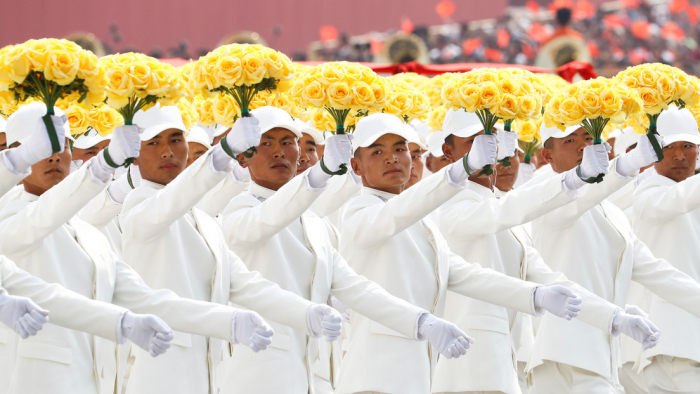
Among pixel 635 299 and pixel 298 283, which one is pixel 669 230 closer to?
pixel 635 299

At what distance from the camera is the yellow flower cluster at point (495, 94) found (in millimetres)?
5637

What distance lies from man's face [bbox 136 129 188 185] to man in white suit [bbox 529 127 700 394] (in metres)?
2.50

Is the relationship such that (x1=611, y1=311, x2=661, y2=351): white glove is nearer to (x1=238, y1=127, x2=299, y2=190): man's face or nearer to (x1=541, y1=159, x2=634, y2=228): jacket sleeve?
(x1=541, y1=159, x2=634, y2=228): jacket sleeve

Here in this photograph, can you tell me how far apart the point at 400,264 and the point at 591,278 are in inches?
66.7

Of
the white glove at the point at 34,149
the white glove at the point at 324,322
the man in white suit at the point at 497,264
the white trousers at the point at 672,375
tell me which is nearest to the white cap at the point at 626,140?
the white trousers at the point at 672,375

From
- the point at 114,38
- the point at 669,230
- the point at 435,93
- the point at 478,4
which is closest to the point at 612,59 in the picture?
the point at 478,4

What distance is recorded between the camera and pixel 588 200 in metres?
6.41

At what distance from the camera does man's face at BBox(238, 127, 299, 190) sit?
5781 mm

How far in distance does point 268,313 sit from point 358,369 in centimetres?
73

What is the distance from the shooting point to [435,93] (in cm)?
943

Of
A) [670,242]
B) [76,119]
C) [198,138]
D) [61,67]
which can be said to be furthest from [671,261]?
[61,67]

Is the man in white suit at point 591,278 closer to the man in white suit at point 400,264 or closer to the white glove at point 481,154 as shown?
the man in white suit at point 400,264

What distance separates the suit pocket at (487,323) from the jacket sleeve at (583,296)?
37cm

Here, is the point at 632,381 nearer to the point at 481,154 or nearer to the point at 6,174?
the point at 481,154
